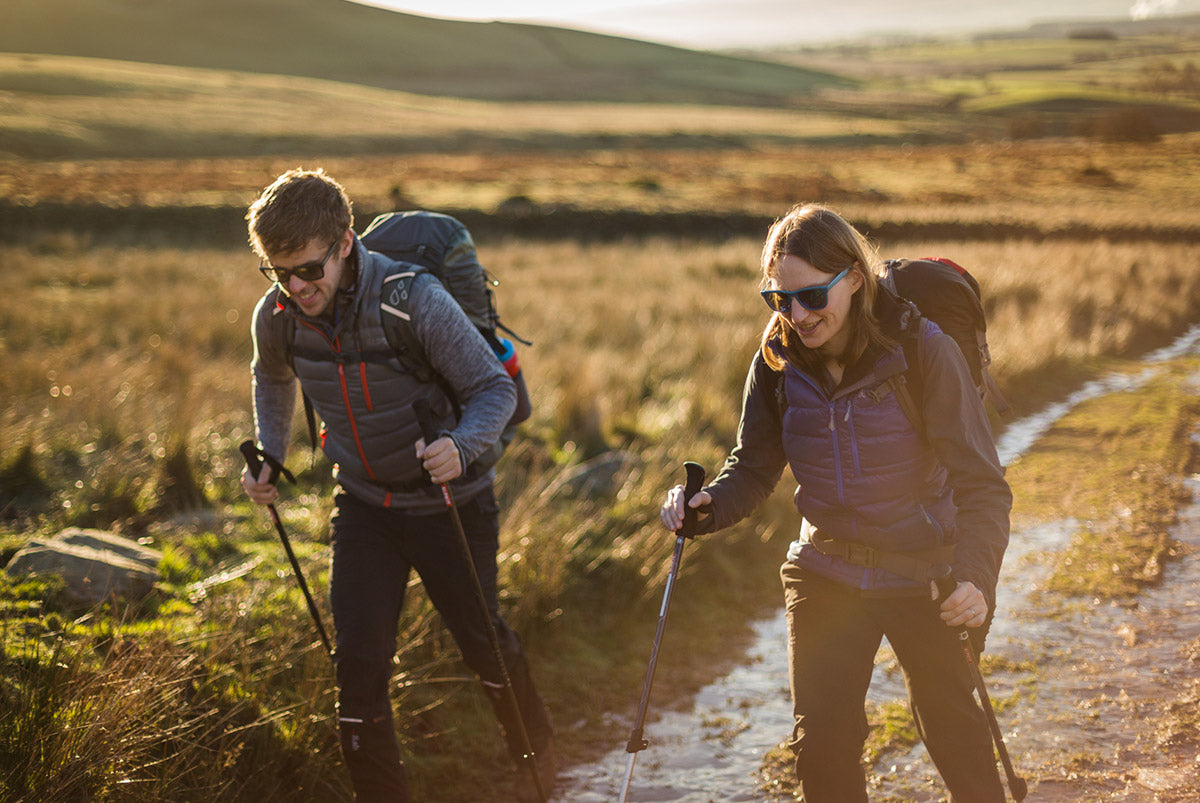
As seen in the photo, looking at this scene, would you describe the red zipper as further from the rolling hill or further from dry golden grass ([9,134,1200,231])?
the rolling hill

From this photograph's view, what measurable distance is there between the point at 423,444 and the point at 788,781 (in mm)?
2379

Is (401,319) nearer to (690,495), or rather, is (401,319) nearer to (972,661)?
(690,495)

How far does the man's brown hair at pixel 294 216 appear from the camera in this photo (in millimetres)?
3213

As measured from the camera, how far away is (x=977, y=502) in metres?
2.91

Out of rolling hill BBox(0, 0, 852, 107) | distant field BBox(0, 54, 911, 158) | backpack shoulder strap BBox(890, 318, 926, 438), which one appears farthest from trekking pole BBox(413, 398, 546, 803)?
rolling hill BBox(0, 0, 852, 107)

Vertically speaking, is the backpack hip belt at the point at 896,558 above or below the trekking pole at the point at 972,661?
above

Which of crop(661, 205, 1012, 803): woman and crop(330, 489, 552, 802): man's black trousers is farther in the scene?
crop(330, 489, 552, 802): man's black trousers

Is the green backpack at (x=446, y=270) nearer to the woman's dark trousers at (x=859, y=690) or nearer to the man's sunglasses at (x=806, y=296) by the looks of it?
the man's sunglasses at (x=806, y=296)

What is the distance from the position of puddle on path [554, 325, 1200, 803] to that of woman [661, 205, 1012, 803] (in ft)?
4.50

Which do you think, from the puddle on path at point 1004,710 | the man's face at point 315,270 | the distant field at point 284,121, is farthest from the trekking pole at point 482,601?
the distant field at point 284,121

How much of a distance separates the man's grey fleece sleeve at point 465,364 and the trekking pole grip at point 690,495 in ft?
2.35

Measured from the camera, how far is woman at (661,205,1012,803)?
9.43ft

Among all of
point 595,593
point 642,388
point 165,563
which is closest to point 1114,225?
point 642,388

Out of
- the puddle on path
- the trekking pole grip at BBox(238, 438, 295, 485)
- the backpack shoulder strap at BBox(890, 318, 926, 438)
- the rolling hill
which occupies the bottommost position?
the puddle on path
